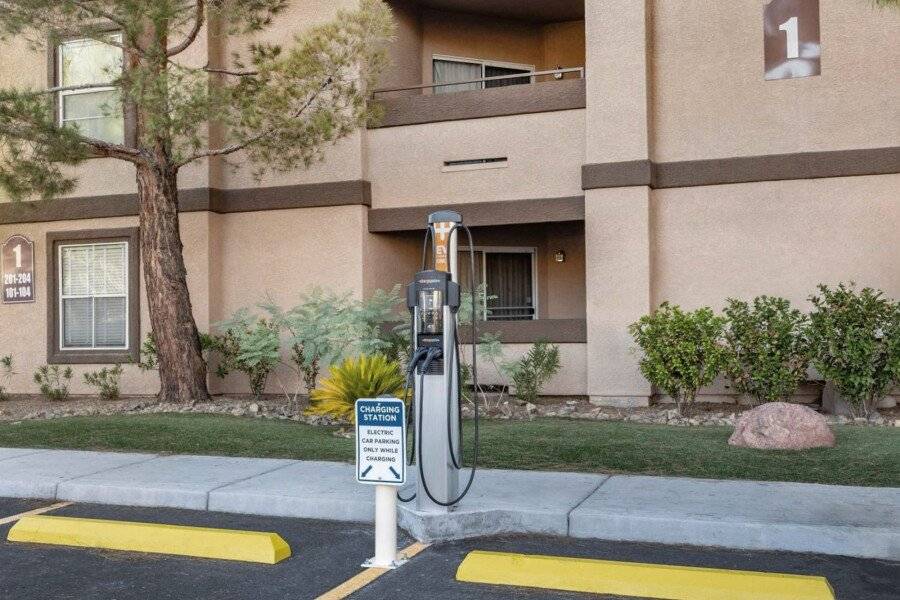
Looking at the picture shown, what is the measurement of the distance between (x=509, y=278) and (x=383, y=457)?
33.3 ft

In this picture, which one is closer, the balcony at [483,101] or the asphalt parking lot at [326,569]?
the asphalt parking lot at [326,569]

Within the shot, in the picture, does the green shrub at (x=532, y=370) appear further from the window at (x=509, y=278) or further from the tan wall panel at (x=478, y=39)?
the tan wall panel at (x=478, y=39)

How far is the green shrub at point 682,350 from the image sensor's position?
11.4m

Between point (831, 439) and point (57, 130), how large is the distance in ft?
29.8

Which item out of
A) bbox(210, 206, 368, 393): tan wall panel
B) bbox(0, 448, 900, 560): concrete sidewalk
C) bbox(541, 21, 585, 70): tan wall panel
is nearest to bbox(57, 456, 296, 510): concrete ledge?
bbox(0, 448, 900, 560): concrete sidewalk

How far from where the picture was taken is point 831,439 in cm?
877

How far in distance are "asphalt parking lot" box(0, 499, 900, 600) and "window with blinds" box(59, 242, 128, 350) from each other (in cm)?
904

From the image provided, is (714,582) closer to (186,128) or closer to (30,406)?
(186,128)

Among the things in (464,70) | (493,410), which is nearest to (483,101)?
(464,70)

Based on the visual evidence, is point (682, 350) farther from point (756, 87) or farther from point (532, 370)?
point (756, 87)

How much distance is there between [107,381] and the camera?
48.3 feet

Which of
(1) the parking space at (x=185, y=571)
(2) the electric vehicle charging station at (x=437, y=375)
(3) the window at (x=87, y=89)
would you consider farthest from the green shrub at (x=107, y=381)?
(2) the electric vehicle charging station at (x=437, y=375)

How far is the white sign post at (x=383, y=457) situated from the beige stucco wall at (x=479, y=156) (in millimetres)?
8447

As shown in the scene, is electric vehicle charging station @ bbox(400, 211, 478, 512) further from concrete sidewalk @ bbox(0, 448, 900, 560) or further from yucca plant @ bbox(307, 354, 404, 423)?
yucca plant @ bbox(307, 354, 404, 423)
